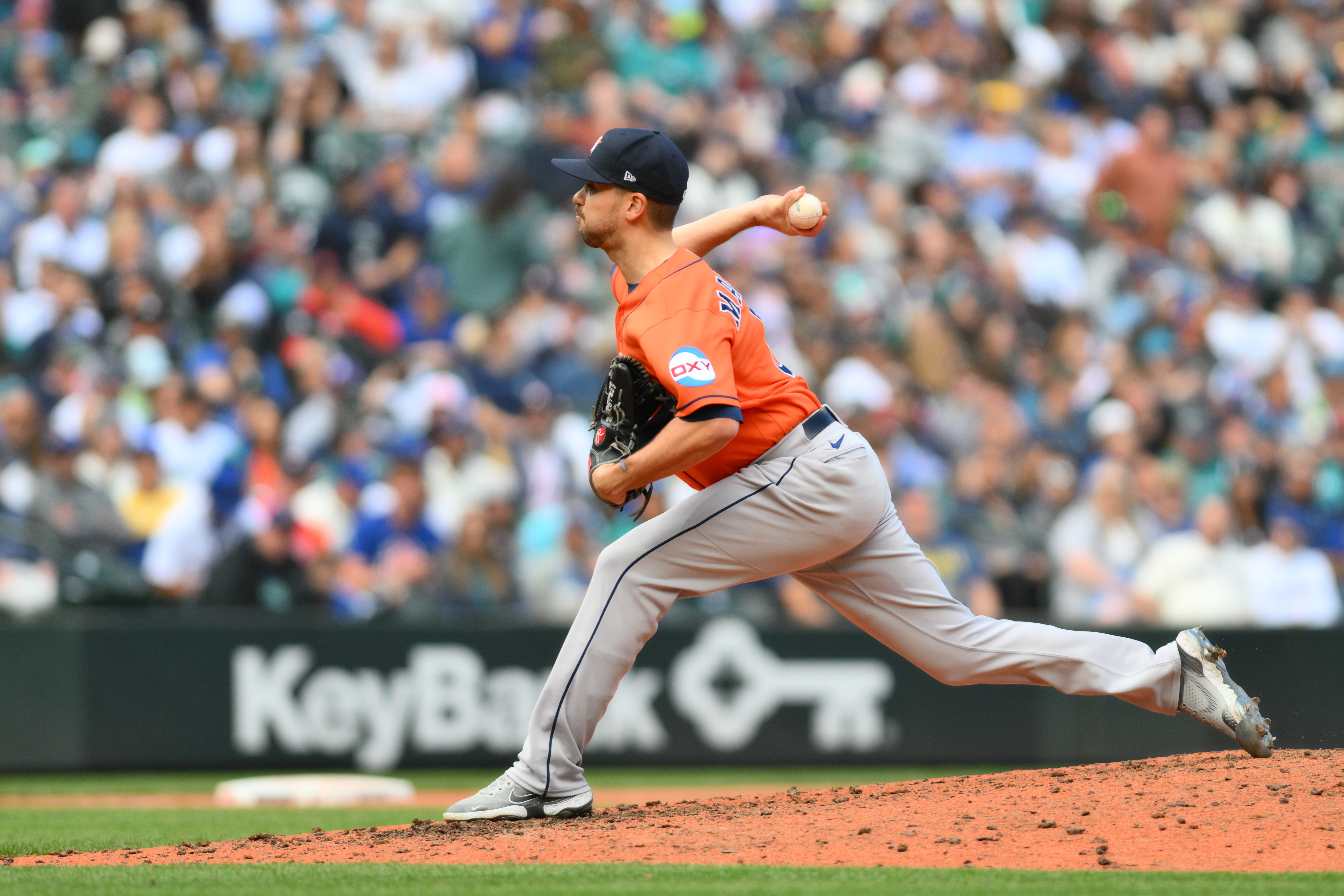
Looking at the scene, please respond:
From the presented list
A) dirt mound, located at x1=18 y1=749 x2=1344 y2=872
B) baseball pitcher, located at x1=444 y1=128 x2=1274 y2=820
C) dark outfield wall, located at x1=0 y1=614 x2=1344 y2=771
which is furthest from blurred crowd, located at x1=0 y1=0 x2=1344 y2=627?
baseball pitcher, located at x1=444 y1=128 x2=1274 y2=820

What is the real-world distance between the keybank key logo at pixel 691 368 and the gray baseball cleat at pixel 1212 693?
174 cm

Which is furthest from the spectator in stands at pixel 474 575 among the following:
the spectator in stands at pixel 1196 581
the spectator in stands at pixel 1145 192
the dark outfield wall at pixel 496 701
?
the spectator in stands at pixel 1145 192

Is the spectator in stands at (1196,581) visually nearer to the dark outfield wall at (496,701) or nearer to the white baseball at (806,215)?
the dark outfield wall at (496,701)

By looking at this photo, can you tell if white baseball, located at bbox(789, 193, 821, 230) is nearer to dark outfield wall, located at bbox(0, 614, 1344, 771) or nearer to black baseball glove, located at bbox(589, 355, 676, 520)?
black baseball glove, located at bbox(589, 355, 676, 520)

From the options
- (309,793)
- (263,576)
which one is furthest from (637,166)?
(263,576)

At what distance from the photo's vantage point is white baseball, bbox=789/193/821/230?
4.96 m

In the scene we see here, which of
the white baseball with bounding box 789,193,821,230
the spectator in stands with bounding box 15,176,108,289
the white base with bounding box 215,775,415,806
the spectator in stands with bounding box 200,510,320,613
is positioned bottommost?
the white base with bounding box 215,775,415,806

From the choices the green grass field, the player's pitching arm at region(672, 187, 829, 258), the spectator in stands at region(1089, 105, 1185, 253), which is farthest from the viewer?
the spectator in stands at region(1089, 105, 1185, 253)

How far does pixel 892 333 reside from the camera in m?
12.7

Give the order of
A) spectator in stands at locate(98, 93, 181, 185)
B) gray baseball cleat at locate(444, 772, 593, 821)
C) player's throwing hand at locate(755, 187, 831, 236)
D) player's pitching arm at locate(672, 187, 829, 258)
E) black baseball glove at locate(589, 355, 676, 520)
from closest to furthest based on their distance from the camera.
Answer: black baseball glove at locate(589, 355, 676, 520)
gray baseball cleat at locate(444, 772, 593, 821)
player's throwing hand at locate(755, 187, 831, 236)
player's pitching arm at locate(672, 187, 829, 258)
spectator in stands at locate(98, 93, 181, 185)

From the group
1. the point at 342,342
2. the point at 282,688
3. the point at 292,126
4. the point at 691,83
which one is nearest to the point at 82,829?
the point at 282,688

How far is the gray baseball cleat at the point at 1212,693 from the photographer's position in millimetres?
5031

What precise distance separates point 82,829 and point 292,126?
23.7 feet

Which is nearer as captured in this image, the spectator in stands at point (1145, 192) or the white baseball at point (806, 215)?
the white baseball at point (806, 215)
